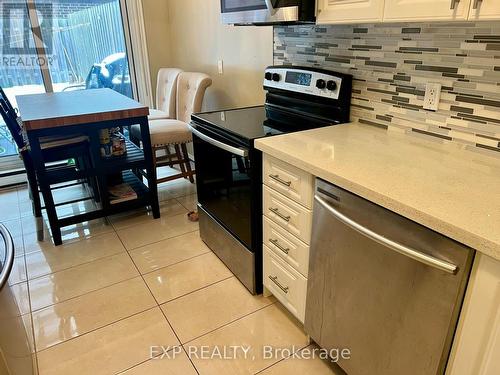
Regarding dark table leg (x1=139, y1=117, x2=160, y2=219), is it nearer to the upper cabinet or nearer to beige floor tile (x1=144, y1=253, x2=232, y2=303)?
beige floor tile (x1=144, y1=253, x2=232, y2=303)

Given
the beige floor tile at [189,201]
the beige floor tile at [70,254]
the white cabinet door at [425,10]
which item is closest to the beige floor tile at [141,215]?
the beige floor tile at [189,201]

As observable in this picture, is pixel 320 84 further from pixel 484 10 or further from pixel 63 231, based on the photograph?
pixel 63 231

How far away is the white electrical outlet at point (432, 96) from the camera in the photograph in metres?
1.45

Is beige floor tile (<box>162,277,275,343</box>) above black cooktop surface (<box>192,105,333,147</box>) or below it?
below

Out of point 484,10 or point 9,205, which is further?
point 9,205

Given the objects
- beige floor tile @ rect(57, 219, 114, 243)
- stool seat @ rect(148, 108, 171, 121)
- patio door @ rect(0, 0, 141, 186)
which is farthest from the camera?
patio door @ rect(0, 0, 141, 186)

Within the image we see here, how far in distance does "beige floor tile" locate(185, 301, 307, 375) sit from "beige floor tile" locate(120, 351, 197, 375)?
37mm

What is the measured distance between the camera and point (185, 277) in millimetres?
2105

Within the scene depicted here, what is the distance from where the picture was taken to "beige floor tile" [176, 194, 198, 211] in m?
2.97

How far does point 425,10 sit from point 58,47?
137 inches

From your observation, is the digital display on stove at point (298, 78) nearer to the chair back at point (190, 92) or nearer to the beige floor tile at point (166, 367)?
the chair back at point (190, 92)

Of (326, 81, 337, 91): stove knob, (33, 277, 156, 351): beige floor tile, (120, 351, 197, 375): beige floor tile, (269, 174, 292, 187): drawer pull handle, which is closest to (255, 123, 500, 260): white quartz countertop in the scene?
(269, 174, 292, 187): drawer pull handle

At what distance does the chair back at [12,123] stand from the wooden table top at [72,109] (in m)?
0.08

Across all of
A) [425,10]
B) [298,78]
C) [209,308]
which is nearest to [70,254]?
[209,308]
